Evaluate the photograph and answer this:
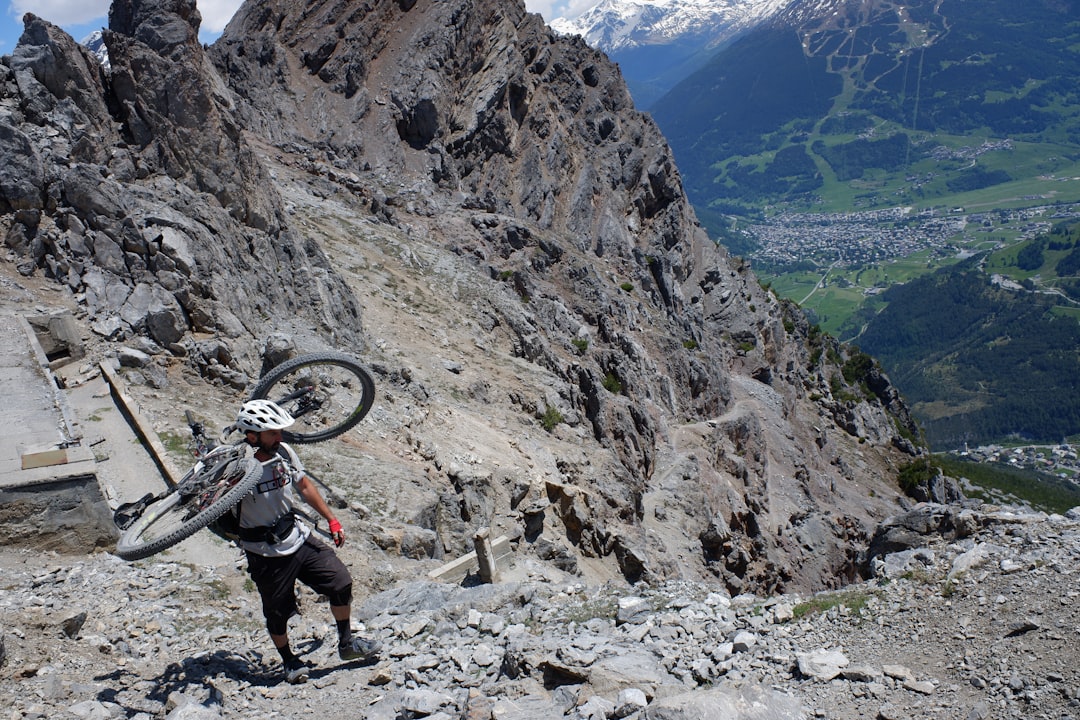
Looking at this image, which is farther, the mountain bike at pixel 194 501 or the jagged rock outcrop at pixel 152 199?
the jagged rock outcrop at pixel 152 199

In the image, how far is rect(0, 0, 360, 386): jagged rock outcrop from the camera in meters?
15.4

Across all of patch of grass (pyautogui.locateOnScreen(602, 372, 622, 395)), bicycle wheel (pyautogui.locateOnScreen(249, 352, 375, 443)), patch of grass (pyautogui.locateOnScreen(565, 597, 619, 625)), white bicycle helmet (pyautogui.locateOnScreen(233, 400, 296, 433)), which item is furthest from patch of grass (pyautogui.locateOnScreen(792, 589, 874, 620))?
patch of grass (pyautogui.locateOnScreen(602, 372, 622, 395))

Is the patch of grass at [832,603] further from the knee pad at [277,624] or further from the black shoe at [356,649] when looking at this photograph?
the knee pad at [277,624]

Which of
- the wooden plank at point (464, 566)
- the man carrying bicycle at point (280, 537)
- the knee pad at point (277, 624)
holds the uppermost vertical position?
the man carrying bicycle at point (280, 537)

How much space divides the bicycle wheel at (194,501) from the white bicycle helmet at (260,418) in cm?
30

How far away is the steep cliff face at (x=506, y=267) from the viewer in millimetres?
18609

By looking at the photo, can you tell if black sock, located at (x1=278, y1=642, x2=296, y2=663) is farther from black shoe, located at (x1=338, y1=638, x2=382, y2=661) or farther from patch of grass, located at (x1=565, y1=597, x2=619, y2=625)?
patch of grass, located at (x1=565, y1=597, x2=619, y2=625)

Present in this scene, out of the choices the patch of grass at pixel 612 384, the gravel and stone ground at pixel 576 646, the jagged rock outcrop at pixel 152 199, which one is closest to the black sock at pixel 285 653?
the gravel and stone ground at pixel 576 646

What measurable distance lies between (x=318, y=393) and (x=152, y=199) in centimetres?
773

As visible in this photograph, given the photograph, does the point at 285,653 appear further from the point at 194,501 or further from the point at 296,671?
the point at 194,501

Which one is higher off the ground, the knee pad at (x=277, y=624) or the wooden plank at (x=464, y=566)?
the knee pad at (x=277, y=624)

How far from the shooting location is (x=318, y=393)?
14500 mm

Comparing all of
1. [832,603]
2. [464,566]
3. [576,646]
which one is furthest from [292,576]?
[832,603]

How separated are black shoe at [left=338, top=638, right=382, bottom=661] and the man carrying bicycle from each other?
25cm
